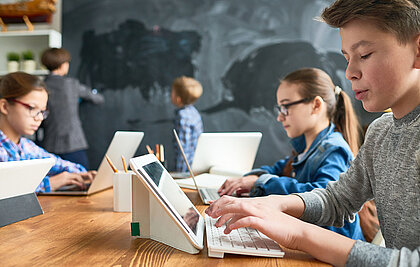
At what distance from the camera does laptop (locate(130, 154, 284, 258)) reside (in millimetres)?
738

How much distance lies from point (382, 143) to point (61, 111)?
304cm

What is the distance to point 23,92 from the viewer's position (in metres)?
1.87

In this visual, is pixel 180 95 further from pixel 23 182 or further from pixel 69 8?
pixel 23 182

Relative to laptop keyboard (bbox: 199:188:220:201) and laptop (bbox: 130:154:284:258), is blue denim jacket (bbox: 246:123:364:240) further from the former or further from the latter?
laptop (bbox: 130:154:284:258)

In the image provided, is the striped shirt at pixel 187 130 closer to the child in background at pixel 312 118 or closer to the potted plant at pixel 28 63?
the child in background at pixel 312 118

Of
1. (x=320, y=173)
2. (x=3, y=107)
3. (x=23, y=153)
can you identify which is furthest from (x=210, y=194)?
(x=3, y=107)

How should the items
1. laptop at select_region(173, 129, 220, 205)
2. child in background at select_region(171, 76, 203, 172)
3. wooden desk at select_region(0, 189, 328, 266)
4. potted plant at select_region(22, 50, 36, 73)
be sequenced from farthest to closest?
potted plant at select_region(22, 50, 36, 73), child in background at select_region(171, 76, 203, 172), laptop at select_region(173, 129, 220, 205), wooden desk at select_region(0, 189, 328, 266)

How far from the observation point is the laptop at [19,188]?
36.6 inches

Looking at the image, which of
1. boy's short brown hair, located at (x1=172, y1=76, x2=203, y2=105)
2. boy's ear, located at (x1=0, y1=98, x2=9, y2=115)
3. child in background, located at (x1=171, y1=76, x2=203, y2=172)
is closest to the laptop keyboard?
boy's ear, located at (x1=0, y1=98, x2=9, y2=115)

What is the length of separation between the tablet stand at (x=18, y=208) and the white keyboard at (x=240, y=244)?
1.61ft

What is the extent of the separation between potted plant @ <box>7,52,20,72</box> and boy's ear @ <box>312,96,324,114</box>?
132 inches

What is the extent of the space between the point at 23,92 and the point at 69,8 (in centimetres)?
255

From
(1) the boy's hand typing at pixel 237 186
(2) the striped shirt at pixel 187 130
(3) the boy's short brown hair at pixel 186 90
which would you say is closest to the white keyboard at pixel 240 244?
(1) the boy's hand typing at pixel 237 186

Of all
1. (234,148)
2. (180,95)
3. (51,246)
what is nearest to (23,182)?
(51,246)
